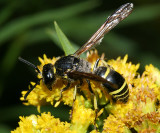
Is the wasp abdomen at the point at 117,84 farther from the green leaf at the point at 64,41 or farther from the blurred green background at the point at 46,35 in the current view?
the blurred green background at the point at 46,35

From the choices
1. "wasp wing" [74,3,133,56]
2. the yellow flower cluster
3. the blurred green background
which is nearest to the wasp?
"wasp wing" [74,3,133,56]

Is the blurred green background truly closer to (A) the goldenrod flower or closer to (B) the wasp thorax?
(B) the wasp thorax

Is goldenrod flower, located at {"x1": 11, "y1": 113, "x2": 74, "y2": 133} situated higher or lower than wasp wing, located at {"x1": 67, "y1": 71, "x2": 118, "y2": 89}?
lower

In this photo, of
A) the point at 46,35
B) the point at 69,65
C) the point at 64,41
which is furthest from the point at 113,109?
the point at 46,35

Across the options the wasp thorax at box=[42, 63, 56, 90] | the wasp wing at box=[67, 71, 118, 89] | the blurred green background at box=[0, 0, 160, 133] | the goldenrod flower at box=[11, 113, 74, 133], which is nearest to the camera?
the wasp wing at box=[67, 71, 118, 89]

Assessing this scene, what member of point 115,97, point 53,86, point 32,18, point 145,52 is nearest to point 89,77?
point 115,97

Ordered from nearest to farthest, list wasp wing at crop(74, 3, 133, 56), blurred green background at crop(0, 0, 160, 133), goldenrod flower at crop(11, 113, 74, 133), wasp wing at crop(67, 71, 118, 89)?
wasp wing at crop(67, 71, 118, 89) < goldenrod flower at crop(11, 113, 74, 133) < wasp wing at crop(74, 3, 133, 56) < blurred green background at crop(0, 0, 160, 133)

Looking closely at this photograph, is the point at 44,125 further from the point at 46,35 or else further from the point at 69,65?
the point at 46,35
